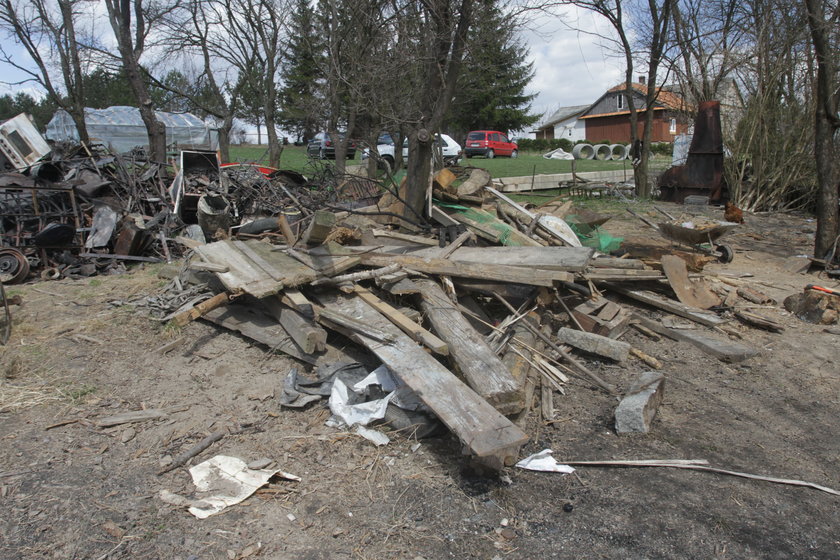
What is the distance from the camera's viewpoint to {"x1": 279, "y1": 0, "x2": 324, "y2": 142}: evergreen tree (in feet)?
49.3

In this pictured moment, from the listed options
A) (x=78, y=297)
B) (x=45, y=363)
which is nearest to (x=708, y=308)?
(x=45, y=363)

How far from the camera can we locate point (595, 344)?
15.9 ft

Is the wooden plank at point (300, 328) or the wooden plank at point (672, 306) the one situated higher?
the wooden plank at point (300, 328)

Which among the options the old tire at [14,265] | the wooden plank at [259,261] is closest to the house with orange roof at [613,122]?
the wooden plank at [259,261]

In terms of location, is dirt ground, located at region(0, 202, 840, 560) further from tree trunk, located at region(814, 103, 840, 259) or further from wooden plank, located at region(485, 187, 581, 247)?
tree trunk, located at region(814, 103, 840, 259)

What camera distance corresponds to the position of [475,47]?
7598 millimetres

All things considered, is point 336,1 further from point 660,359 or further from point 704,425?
point 704,425

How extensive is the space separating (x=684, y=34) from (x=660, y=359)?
1321 cm

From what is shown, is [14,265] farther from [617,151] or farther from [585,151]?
[617,151]

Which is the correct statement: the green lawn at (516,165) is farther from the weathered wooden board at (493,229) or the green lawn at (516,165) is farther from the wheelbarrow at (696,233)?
the weathered wooden board at (493,229)

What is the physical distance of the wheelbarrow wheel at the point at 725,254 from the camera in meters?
8.05

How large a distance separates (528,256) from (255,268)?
8.85ft

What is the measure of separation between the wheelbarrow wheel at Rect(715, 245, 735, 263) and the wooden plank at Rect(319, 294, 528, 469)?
6058 millimetres

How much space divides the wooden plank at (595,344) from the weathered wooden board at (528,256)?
62 cm
